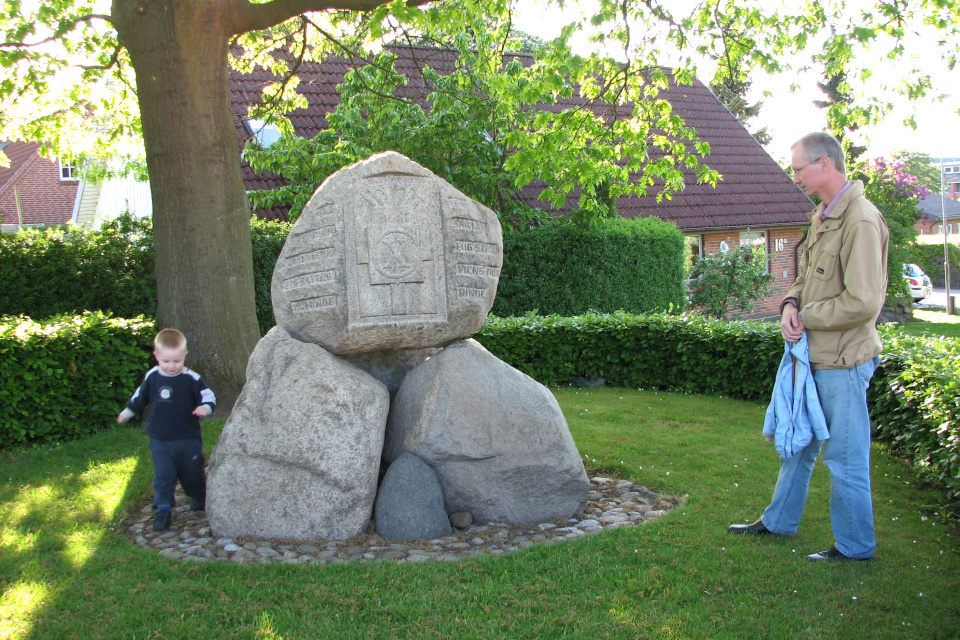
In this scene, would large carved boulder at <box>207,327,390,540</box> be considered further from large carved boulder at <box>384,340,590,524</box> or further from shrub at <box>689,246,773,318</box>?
shrub at <box>689,246,773,318</box>

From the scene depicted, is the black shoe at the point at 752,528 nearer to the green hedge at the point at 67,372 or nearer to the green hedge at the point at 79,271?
the green hedge at the point at 67,372

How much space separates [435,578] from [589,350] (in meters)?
6.36

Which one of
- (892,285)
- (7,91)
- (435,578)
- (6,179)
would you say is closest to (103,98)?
(7,91)

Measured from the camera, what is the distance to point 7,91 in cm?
915

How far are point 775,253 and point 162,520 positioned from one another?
1863cm

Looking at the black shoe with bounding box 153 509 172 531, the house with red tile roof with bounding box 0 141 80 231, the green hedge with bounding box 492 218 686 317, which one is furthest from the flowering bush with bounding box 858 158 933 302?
the house with red tile roof with bounding box 0 141 80 231

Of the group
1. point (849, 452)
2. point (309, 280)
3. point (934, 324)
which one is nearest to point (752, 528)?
point (849, 452)

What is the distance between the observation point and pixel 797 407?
13.7 feet

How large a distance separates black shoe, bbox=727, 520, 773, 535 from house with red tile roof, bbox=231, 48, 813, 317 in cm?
1173

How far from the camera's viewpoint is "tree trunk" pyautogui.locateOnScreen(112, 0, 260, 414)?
285 inches

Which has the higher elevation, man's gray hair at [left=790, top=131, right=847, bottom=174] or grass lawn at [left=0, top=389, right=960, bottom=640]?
man's gray hair at [left=790, top=131, right=847, bottom=174]

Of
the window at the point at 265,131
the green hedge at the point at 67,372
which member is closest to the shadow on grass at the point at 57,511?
the green hedge at the point at 67,372

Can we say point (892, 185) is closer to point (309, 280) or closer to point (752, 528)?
point (752, 528)

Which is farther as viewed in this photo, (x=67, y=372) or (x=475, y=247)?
(x=67, y=372)
